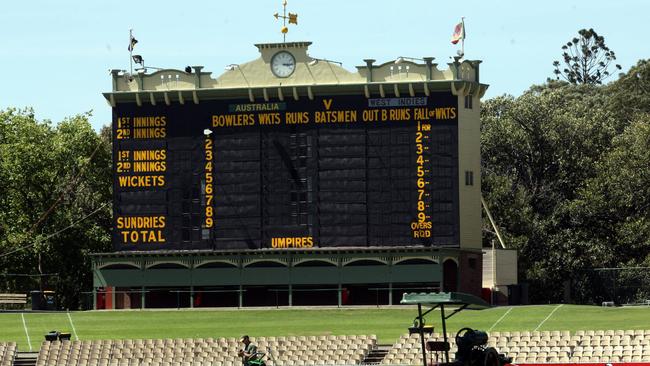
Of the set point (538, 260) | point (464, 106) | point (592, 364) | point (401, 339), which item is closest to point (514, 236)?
point (538, 260)

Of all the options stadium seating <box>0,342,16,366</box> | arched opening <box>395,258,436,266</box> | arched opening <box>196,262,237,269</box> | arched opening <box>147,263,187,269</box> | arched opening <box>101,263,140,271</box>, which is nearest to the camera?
stadium seating <box>0,342,16,366</box>

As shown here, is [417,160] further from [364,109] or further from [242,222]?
[242,222]

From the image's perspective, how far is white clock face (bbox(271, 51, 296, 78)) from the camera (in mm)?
75812

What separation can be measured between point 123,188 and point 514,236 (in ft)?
97.3

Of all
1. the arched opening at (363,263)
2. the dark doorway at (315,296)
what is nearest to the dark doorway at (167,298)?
the dark doorway at (315,296)

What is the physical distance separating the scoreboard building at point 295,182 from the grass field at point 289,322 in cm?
229

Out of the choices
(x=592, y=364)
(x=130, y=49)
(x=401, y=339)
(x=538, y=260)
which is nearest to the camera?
(x=592, y=364)

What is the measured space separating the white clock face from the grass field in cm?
1118

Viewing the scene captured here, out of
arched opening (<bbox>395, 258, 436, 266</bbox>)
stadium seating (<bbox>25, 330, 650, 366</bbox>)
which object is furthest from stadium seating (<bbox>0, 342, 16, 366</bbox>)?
arched opening (<bbox>395, 258, 436, 266</bbox>)

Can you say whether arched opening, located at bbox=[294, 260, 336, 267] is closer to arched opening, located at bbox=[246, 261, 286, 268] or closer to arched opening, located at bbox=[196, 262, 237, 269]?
arched opening, located at bbox=[246, 261, 286, 268]

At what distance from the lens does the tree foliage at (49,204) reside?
93.4 m

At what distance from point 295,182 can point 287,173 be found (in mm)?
565

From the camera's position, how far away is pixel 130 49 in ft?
260

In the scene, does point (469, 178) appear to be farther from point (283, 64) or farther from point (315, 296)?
point (283, 64)
